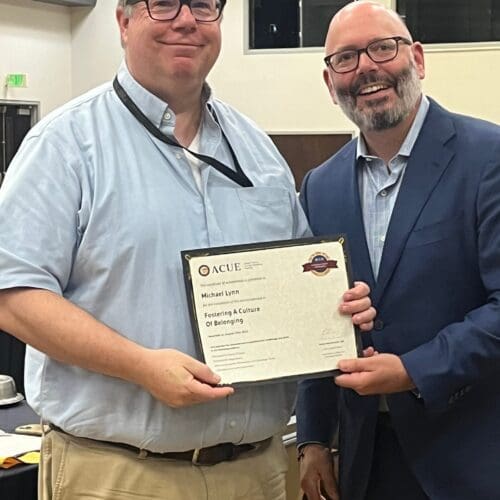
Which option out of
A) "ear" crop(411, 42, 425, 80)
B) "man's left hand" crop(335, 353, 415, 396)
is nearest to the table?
"man's left hand" crop(335, 353, 415, 396)

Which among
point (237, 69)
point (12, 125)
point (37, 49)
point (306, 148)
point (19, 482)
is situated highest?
point (37, 49)

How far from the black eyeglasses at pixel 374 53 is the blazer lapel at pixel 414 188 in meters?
0.23

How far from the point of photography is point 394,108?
2.31 m

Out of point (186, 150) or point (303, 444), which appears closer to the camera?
point (186, 150)

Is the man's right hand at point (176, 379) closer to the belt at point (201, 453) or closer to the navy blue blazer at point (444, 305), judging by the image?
the belt at point (201, 453)

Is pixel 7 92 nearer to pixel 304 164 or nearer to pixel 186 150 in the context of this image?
pixel 304 164

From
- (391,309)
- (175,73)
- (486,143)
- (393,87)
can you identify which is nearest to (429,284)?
(391,309)

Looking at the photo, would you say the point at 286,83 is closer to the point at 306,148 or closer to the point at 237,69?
the point at 237,69

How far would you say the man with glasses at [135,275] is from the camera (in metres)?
1.83

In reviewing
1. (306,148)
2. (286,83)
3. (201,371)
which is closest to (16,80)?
(286,83)

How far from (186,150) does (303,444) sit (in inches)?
36.6

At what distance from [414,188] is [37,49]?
898 centimetres

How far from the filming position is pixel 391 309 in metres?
2.23

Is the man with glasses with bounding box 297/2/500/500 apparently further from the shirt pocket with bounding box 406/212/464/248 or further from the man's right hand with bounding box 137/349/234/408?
the man's right hand with bounding box 137/349/234/408
